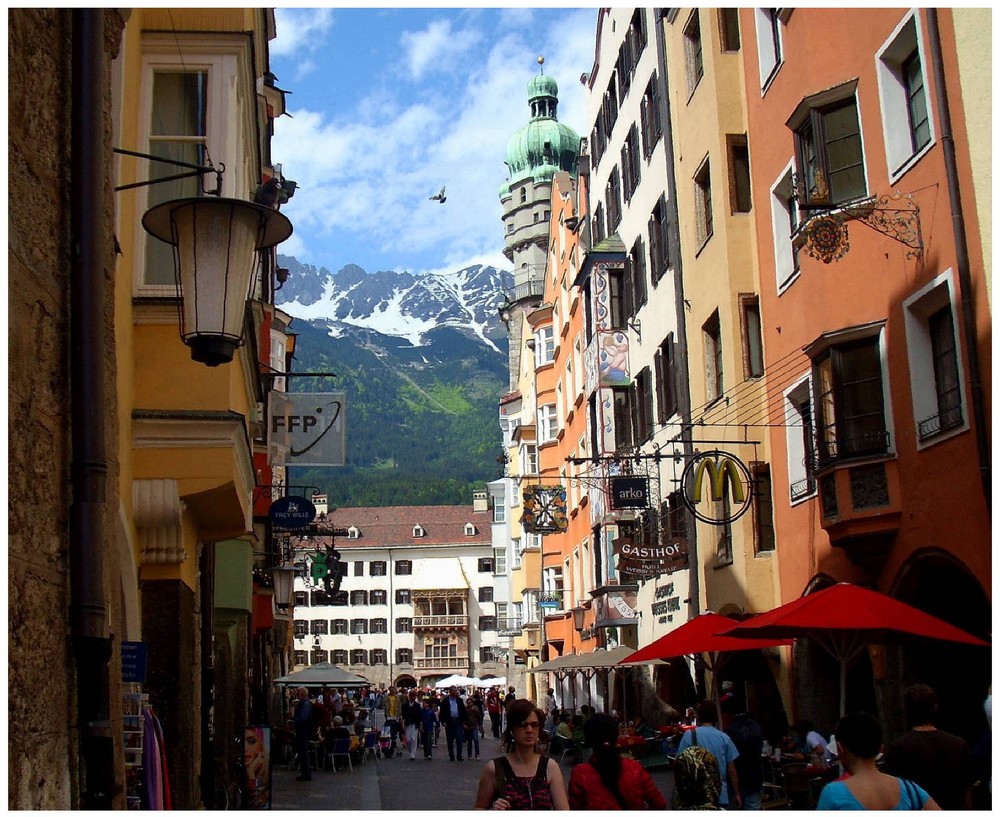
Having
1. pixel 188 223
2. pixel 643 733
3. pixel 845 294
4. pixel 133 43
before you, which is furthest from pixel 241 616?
pixel 188 223

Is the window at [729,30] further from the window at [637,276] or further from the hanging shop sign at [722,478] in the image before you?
the hanging shop sign at [722,478]

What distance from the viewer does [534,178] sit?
11694 centimetres

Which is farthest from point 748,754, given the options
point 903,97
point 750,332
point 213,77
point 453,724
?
point 453,724

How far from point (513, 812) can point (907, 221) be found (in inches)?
428

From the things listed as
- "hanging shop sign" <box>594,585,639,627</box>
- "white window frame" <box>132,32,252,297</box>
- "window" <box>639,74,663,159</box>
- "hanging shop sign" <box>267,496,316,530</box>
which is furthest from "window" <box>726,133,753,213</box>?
"hanging shop sign" <box>594,585,639,627</box>

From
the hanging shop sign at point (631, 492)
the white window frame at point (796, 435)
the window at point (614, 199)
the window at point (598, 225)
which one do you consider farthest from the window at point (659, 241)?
the white window frame at point (796, 435)

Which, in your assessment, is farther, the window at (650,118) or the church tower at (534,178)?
the church tower at (534,178)

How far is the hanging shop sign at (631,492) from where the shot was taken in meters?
26.3

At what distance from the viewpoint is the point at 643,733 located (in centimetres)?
2683

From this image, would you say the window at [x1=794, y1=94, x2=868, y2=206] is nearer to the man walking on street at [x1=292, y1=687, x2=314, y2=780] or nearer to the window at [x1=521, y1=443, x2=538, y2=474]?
the man walking on street at [x1=292, y1=687, x2=314, y2=780]

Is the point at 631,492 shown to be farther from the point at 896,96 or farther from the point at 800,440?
the point at 896,96

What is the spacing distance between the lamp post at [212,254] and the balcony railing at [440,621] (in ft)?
343

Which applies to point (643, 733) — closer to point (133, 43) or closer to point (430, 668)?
point (133, 43)

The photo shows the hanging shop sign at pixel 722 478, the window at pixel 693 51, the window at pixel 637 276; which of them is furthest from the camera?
the window at pixel 637 276
